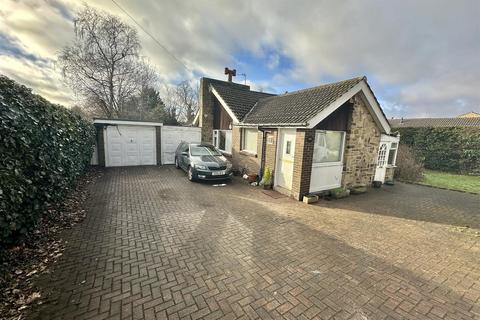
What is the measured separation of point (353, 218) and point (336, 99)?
393 centimetres

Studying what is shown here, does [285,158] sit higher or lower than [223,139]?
lower

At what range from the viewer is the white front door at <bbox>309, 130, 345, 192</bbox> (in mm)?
7438

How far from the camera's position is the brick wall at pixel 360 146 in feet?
26.1

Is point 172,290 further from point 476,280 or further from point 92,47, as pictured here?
point 92,47

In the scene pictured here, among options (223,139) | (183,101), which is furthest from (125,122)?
(183,101)

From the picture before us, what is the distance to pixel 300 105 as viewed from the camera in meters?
8.41

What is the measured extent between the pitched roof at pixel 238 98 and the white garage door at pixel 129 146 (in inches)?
198

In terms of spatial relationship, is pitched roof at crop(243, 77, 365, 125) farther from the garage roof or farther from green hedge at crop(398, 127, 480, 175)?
green hedge at crop(398, 127, 480, 175)

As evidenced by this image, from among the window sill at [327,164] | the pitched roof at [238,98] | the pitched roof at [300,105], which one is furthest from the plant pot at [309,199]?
the pitched roof at [238,98]

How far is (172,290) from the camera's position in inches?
111

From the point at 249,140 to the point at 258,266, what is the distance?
7.33 m

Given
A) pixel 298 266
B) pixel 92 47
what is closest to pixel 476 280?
pixel 298 266

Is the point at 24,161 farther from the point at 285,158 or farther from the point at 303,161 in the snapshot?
the point at 285,158

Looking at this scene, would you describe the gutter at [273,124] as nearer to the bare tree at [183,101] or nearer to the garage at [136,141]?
the garage at [136,141]
